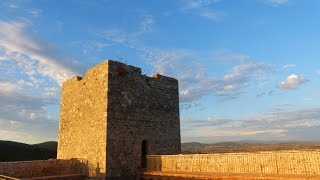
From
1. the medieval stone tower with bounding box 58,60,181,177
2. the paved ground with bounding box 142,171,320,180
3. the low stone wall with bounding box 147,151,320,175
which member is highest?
the medieval stone tower with bounding box 58,60,181,177

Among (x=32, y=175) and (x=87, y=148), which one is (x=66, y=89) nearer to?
(x=87, y=148)

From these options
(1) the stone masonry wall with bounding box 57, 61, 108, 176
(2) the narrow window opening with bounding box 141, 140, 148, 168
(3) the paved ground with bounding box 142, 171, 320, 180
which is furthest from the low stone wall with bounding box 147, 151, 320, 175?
(1) the stone masonry wall with bounding box 57, 61, 108, 176

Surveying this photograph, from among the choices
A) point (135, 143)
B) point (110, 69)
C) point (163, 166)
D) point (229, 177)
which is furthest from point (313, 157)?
point (110, 69)

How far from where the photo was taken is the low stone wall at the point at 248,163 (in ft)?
41.8

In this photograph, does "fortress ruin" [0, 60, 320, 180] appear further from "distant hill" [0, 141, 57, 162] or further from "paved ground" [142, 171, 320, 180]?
"distant hill" [0, 141, 57, 162]

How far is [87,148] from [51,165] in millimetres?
2306

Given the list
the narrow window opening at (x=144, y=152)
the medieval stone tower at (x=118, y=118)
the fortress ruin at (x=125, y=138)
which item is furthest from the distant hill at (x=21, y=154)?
the narrow window opening at (x=144, y=152)

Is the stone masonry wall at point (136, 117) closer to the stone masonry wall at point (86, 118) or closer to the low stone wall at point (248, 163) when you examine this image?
the stone masonry wall at point (86, 118)

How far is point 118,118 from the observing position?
733 inches

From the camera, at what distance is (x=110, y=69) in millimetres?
18703

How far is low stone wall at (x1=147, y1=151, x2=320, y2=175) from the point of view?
41.8 ft

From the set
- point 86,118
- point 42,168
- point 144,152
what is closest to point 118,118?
point 86,118

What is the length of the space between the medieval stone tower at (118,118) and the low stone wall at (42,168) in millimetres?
787

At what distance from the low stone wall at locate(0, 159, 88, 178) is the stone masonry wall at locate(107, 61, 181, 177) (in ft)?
8.31
